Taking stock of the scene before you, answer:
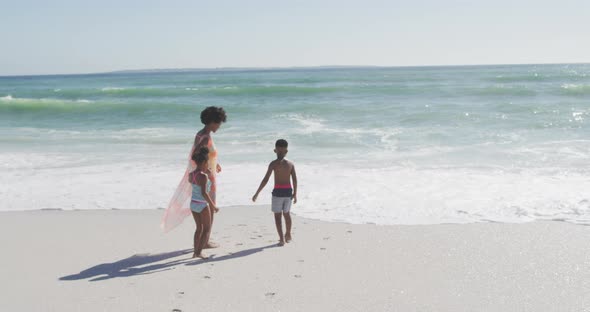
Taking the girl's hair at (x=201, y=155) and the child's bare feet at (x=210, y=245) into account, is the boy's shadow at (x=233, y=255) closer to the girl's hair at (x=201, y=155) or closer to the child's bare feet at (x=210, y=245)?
the child's bare feet at (x=210, y=245)

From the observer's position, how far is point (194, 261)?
460 centimetres

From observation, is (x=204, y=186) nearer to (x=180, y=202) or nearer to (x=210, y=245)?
(x=180, y=202)

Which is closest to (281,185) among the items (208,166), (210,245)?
(208,166)

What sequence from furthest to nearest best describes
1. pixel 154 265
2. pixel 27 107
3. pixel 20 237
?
pixel 27 107
pixel 20 237
pixel 154 265

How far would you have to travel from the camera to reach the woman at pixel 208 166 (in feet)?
15.5

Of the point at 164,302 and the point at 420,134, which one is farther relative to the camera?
the point at 420,134

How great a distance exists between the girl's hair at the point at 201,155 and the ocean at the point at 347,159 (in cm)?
174

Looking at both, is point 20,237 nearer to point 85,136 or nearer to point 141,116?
point 85,136

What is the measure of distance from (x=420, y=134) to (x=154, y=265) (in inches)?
406

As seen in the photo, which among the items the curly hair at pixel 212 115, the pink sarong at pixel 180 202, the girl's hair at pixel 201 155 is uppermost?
the curly hair at pixel 212 115

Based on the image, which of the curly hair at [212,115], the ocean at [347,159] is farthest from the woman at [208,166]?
the ocean at [347,159]

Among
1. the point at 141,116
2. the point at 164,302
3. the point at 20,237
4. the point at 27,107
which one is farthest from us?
the point at 27,107

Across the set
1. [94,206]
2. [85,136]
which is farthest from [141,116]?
[94,206]

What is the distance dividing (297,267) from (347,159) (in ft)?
19.4
